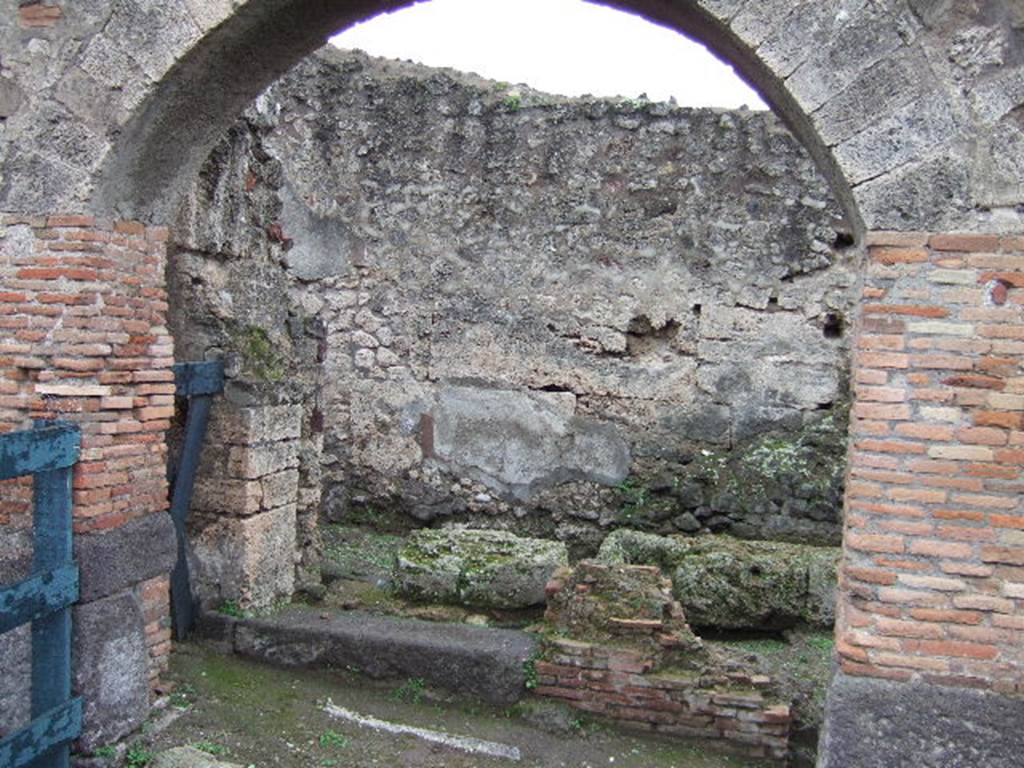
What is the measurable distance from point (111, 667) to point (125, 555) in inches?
19.9

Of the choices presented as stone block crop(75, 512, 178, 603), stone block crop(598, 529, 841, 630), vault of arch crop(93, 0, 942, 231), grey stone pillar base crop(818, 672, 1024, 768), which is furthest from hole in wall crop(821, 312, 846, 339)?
stone block crop(75, 512, 178, 603)

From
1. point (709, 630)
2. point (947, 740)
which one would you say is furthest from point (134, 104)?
point (709, 630)

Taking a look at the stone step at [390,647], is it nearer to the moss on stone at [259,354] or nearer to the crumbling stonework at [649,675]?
the crumbling stonework at [649,675]

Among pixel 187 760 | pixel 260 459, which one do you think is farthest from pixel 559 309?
pixel 187 760

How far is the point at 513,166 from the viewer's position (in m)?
8.16

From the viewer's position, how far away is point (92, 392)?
4.09 m

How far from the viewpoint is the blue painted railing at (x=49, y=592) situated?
11.9 feet

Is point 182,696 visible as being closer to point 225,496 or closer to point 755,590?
point 225,496

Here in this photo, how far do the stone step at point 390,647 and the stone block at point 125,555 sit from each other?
92 cm

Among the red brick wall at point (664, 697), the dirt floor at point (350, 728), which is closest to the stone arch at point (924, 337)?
the red brick wall at point (664, 697)

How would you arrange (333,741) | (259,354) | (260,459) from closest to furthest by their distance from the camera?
(333,741) < (260,459) < (259,354)

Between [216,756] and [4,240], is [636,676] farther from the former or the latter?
[4,240]

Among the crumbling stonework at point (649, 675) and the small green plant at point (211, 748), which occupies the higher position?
the crumbling stonework at point (649, 675)

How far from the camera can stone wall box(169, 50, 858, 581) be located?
25.4ft
